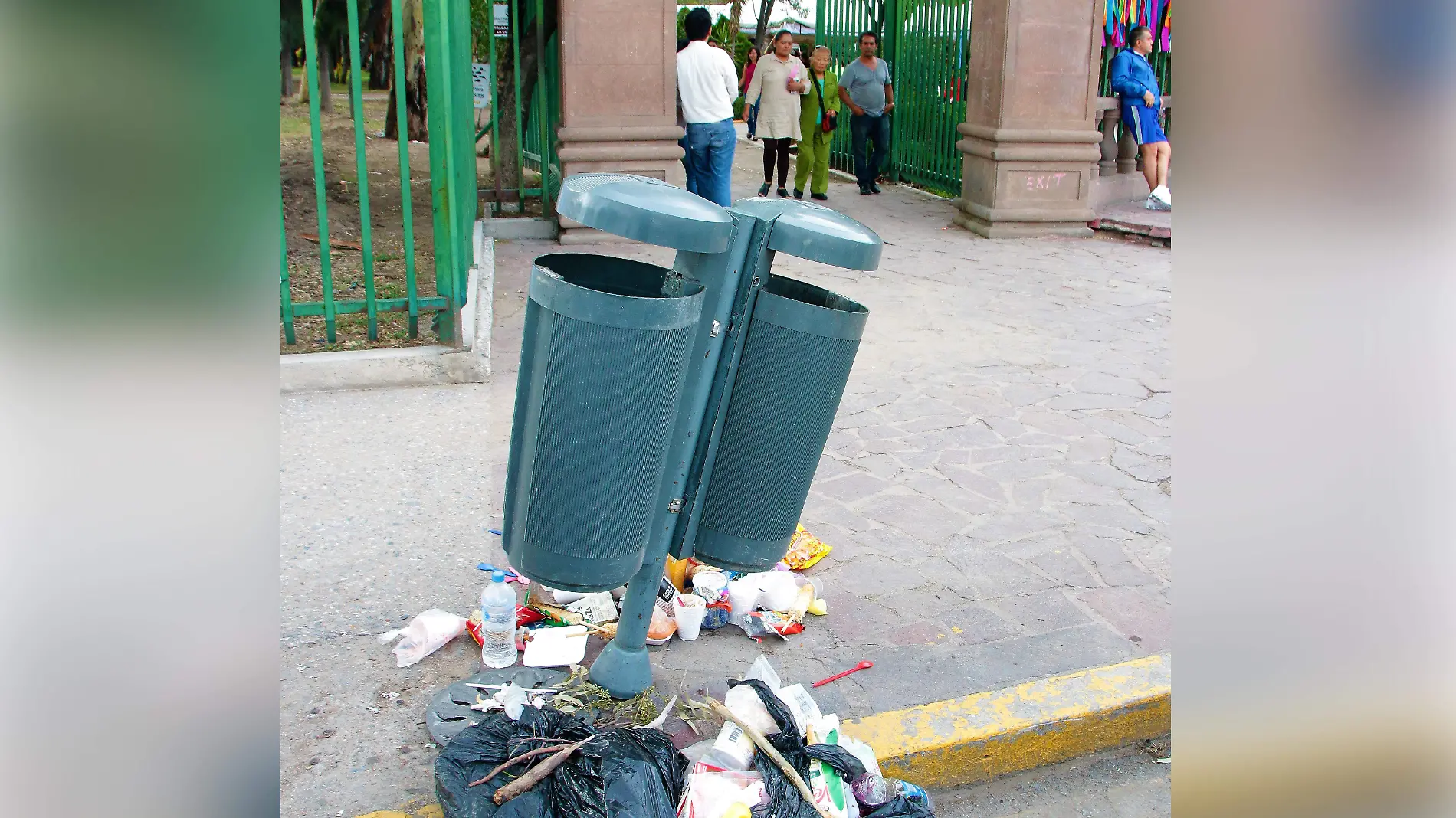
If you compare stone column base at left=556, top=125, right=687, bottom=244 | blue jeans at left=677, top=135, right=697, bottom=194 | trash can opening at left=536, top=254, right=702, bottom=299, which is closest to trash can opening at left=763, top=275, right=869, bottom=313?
trash can opening at left=536, top=254, right=702, bottom=299

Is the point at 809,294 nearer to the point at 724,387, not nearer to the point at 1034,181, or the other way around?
the point at 724,387

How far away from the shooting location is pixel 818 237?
270 cm

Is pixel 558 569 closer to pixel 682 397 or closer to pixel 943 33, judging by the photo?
pixel 682 397

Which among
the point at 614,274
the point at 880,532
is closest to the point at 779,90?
the point at 880,532

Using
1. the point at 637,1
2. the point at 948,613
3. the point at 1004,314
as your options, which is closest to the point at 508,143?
the point at 637,1

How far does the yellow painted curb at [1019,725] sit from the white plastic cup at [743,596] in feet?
2.07

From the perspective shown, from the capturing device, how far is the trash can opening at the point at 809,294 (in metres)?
2.90

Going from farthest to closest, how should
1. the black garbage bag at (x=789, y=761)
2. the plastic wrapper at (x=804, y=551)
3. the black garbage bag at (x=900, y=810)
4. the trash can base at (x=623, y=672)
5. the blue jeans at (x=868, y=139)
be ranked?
the blue jeans at (x=868, y=139) → the plastic wrapper at (x=804, y=551) → the trash can base at (x=623, y=672) → the black garbage bag at (x=900, y=810) → the black garbage bag at (x=789, y=761)

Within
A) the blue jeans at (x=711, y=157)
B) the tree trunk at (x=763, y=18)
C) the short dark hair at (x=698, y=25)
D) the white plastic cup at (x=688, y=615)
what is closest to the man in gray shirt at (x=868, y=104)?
the short dark hair at (x=698, y=25)

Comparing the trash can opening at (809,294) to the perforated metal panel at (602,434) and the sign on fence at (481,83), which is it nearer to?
the perforated metal panel at (602,434)

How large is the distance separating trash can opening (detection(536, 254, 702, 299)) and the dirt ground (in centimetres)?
227
